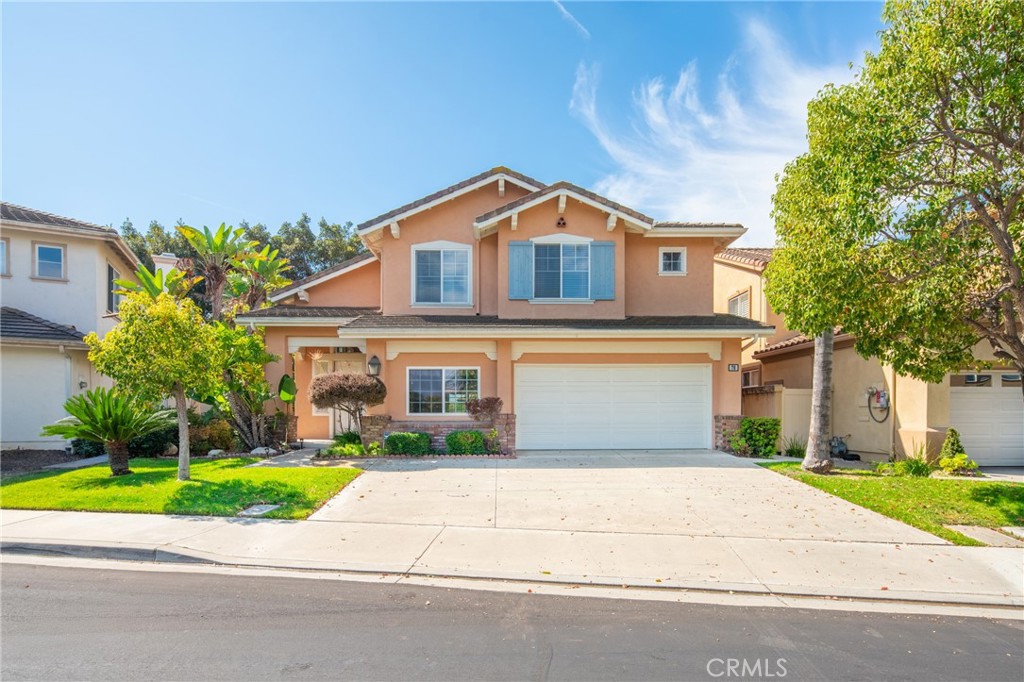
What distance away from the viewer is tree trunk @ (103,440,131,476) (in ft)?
35.0

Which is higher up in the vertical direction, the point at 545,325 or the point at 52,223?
the point at 52,223

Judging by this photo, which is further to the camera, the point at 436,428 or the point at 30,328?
the point at 30,328

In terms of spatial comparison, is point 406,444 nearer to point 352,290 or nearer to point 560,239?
point 352,290

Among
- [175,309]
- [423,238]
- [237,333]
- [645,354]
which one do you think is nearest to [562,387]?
[645,354]

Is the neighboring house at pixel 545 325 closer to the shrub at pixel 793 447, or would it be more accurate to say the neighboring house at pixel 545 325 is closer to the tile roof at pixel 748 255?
the shrub at pixel 793 447

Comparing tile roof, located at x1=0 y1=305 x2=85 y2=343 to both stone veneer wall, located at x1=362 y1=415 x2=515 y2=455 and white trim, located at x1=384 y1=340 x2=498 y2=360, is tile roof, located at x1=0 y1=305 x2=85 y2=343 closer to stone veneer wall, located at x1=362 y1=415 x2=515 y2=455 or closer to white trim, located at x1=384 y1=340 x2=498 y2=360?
stone veneer wall, located at x1=362 y1=415 x2=515 y2=455

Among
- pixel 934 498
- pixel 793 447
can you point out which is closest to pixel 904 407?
pixel 793 447

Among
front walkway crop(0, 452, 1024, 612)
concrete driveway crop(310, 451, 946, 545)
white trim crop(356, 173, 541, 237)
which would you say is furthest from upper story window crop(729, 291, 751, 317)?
front walkway crop(0, 452, 1024, 612)

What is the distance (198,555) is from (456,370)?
28.4 ft

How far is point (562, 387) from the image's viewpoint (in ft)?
48.8

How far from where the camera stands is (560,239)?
15.2 m

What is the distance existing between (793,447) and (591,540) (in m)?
9.55

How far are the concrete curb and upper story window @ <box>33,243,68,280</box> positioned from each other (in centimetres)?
1358

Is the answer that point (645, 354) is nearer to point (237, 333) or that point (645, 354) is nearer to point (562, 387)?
point (562, 387)
